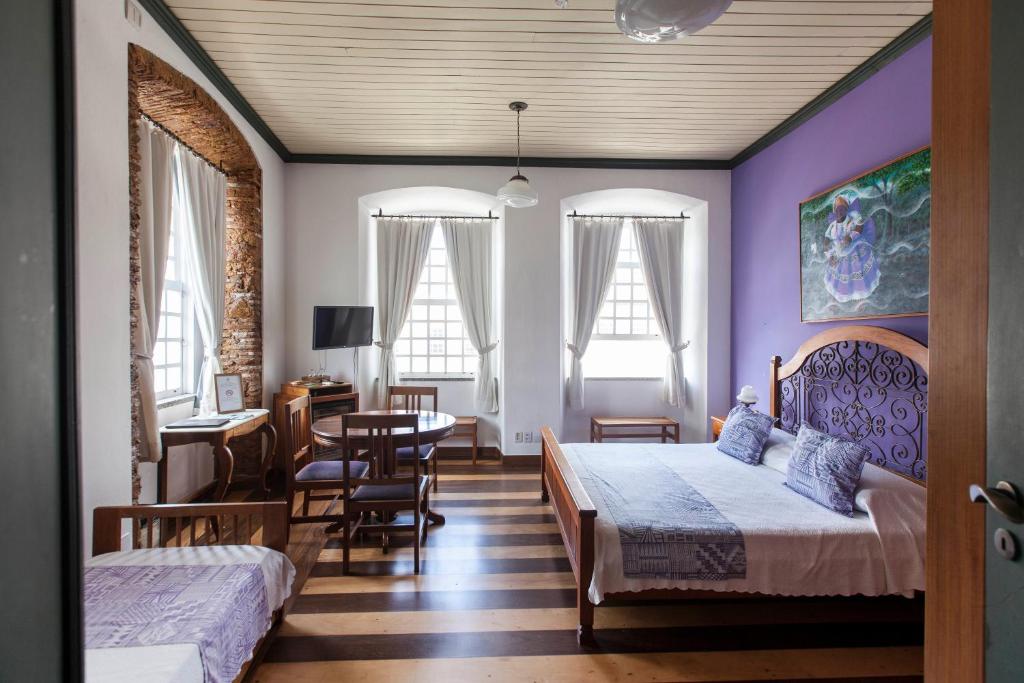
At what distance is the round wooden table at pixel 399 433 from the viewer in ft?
9.52

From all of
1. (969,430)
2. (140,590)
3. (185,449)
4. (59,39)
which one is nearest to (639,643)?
(969,430)

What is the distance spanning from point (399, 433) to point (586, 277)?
2.98 meters

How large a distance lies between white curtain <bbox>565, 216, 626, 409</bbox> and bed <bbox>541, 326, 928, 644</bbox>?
2.03 meters

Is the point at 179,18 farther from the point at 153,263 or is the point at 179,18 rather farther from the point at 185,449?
the point at 185,449

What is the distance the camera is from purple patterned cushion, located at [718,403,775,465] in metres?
3.24

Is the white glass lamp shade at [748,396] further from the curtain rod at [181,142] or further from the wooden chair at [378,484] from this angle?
the curtain rod at [181,142]

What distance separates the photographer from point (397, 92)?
3367mm

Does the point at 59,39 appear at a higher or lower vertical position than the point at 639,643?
higher

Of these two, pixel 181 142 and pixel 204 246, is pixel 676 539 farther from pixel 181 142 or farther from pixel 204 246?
pixel 181 142

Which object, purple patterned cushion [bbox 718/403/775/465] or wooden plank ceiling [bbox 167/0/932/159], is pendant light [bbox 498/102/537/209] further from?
purple patterned cushion [bbox 718/403/775/465]

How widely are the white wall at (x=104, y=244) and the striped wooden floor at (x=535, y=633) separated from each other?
1173 mm

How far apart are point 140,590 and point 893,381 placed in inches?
148

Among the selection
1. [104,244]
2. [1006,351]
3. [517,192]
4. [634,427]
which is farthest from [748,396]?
[104,244]

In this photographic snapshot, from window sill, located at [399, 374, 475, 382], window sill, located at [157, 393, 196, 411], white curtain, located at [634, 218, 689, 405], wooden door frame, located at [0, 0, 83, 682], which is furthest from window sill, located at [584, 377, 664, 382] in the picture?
wooden door frame, located at [0, 0, 83, 682]
